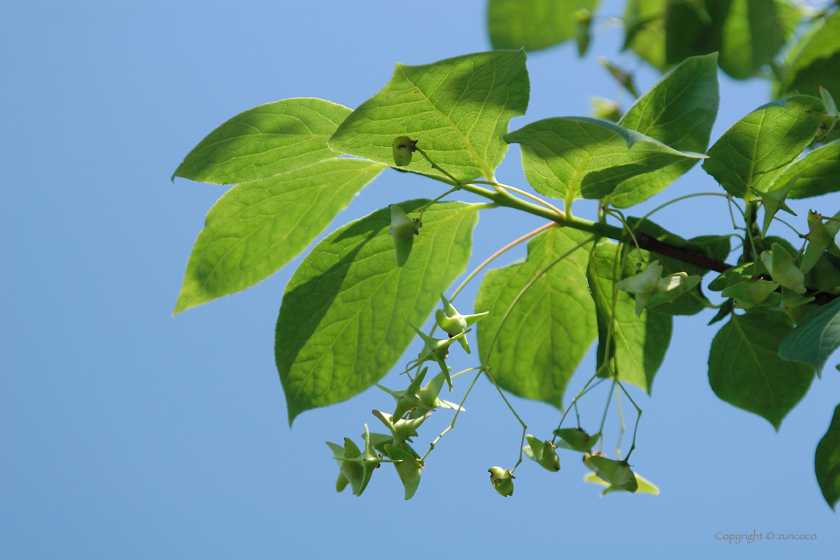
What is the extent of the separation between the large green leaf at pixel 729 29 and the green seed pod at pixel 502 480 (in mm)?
711

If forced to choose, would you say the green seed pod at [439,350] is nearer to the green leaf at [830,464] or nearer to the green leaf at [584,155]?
the green leaf at [584,155]

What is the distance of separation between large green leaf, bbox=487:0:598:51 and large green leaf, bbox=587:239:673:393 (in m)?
0.60

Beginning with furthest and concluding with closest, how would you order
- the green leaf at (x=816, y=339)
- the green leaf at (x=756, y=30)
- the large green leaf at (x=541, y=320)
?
the green leaf at (x=756, y=30) < the large green leaf at (x=541, y=320) < the green leaf at (x=816, y=339)

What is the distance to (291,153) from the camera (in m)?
0.49

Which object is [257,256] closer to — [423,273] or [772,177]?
[423,273]

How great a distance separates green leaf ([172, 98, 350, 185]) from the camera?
1.55ft

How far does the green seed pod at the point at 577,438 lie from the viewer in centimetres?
46

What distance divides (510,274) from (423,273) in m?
0.09

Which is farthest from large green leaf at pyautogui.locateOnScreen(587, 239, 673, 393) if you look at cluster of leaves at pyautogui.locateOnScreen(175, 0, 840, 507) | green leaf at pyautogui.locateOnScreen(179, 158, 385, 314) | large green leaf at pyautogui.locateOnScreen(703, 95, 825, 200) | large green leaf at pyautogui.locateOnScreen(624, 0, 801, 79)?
large green leaf at pyautogui.locateOnScreen(624, 0, 801, 79)

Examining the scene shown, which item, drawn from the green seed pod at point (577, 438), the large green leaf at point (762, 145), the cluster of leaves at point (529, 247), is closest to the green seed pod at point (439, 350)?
the cluster of leaves at point (529, 247)

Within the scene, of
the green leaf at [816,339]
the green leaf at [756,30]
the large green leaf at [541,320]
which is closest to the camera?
the green leaf at [816,339]

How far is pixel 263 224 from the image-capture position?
56 centimetres

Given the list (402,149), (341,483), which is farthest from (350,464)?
(402,149)

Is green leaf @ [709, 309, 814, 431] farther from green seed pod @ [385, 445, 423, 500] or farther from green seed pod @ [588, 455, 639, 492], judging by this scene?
green seed pod @ [385, 445, 423, 500]
